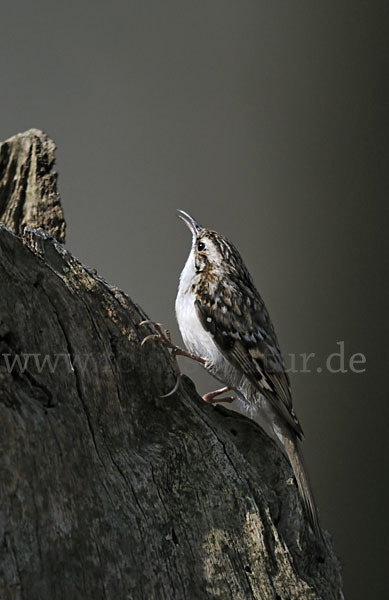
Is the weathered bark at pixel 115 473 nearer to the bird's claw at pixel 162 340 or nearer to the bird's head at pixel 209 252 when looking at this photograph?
the bird's claw at pixel 162 340

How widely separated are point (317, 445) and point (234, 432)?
2.19m

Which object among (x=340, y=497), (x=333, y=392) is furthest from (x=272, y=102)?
(x=340, y=497)

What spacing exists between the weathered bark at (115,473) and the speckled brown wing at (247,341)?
0.20 metres

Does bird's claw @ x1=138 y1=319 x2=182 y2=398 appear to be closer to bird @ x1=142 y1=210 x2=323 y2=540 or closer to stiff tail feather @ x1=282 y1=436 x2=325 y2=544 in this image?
bird @ x1=142 y1=210 x2=323 y2=540

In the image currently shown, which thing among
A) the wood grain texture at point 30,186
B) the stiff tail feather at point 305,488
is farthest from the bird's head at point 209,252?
the stiff tail feather at point 305,488

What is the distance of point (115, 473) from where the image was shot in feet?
4.05

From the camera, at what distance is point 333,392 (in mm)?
3602

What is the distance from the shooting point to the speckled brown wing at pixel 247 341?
1.67 meters

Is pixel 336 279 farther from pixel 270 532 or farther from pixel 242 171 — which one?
→ pixel 270 532

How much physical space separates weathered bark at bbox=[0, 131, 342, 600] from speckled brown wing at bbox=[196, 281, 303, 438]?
7.9 inches

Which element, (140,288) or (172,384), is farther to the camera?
(140,288)

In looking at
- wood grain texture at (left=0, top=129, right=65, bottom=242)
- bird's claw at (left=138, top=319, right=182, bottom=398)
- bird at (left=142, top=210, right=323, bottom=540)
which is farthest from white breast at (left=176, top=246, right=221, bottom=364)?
wood grain texture at (left=0, top=129, right=65, bottom=242)

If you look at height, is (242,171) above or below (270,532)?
above

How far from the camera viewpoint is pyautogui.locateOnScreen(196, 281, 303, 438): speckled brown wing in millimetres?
1673
